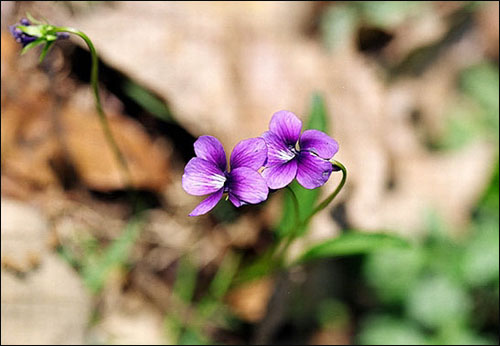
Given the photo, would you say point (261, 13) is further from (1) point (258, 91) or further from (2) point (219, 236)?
(2) point (219, 236)

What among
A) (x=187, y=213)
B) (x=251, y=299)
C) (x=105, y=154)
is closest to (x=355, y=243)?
(x=251, y=299)

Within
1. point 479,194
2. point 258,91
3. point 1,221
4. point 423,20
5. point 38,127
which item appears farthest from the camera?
point 423,20

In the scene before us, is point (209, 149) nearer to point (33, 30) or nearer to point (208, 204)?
point (208, 204)

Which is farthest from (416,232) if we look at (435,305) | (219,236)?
(219,236)

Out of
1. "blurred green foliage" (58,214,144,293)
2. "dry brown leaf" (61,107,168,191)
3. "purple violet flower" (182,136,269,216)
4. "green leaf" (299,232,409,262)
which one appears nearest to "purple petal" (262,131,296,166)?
"purple violet flower" (182,136,269,216)

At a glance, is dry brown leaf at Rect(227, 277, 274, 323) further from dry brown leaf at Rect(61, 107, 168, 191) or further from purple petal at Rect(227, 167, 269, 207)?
purple petal at Rect(227, 167, 269, 207)
